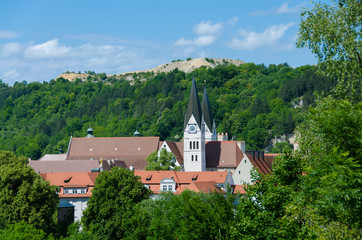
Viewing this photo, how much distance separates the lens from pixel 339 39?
78.1ft

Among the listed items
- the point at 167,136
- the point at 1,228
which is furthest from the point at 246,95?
the point at 1,228

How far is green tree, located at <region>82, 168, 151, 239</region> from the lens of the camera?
46.5 meters

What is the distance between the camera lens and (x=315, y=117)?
72.2 feet

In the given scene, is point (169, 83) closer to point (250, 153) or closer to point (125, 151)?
point (125, 151)

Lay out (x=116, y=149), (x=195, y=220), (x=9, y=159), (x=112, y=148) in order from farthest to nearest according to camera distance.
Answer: (x=112, y=148), (x=116, y=149), (x=9, y=159), (x=195, y=220)

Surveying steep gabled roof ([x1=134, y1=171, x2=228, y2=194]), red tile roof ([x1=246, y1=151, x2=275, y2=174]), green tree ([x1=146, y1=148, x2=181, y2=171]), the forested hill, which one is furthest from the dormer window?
the forested hill

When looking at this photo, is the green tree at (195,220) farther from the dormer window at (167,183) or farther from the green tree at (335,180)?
the dormer window at (167,183)

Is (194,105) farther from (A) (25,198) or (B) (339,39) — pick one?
(B) (339,39)

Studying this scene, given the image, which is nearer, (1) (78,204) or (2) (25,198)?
(2) (25,198)

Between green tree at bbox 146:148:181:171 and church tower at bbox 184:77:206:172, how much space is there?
207 cm

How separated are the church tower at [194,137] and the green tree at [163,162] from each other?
207 cm

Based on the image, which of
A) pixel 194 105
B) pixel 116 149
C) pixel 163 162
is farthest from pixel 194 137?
pixel 116 149

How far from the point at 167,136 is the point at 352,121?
119757mm

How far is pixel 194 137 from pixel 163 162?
16.8 ft
